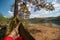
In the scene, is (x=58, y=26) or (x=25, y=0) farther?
(x=25, y=0)

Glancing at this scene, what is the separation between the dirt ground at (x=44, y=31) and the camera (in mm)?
1801

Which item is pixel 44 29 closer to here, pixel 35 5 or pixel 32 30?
pixel 32 30

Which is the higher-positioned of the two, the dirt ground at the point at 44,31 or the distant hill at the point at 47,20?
the distant hill at the point at 47,20

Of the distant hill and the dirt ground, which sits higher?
the distant hill

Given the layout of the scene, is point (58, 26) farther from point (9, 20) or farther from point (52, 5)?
point (9, 20)

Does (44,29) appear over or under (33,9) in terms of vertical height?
under

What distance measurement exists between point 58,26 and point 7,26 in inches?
23.7

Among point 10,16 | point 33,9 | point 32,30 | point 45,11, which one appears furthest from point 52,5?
point 10,16

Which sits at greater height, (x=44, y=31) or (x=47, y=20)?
(x=47, y=20)

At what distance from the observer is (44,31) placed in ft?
6.07

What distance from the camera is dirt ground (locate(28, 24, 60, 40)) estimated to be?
5.91 feet

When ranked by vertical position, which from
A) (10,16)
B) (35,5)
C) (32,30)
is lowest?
(32,30)

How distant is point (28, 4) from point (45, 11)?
0.22 m

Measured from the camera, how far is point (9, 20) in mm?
1979
